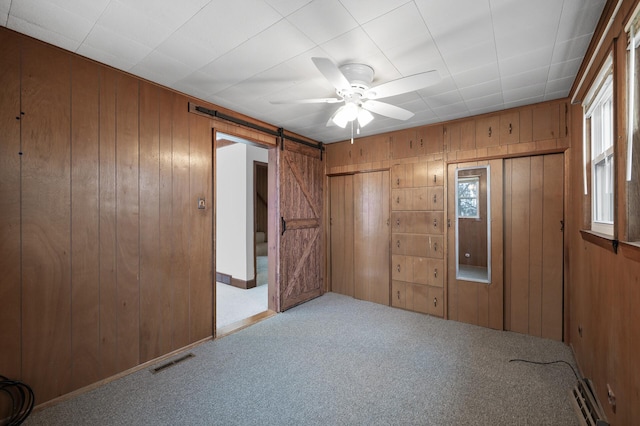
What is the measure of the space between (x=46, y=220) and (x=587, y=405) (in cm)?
394

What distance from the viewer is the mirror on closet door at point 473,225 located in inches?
130

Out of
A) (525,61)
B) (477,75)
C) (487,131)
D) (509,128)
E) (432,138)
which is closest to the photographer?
(525,61)

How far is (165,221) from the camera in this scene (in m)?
2.62

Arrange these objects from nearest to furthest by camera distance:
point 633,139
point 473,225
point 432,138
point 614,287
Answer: point 633,139 → point 614,287 → point 473,225 → point 432,138

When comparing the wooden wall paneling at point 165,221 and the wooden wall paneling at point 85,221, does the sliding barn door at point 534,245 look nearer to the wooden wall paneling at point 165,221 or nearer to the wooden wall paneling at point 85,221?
the wooden wall paneling at point 165,221

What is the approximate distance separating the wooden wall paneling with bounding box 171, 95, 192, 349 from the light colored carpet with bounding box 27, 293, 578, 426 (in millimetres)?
332

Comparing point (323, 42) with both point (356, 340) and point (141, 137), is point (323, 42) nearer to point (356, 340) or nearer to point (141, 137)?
point (141, 137)

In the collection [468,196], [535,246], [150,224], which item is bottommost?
[535,246]

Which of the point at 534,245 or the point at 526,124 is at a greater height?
the point at 526,124

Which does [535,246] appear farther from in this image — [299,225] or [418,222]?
[299,225]

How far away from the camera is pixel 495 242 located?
325 centimetres

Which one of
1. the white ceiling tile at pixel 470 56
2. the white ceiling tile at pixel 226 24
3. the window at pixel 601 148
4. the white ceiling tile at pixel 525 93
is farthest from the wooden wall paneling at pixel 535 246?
the white ceiling tile at pixel 226 24

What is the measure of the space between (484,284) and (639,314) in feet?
7.28

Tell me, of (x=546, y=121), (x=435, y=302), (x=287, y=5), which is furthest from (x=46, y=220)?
(x=546, y=121)
